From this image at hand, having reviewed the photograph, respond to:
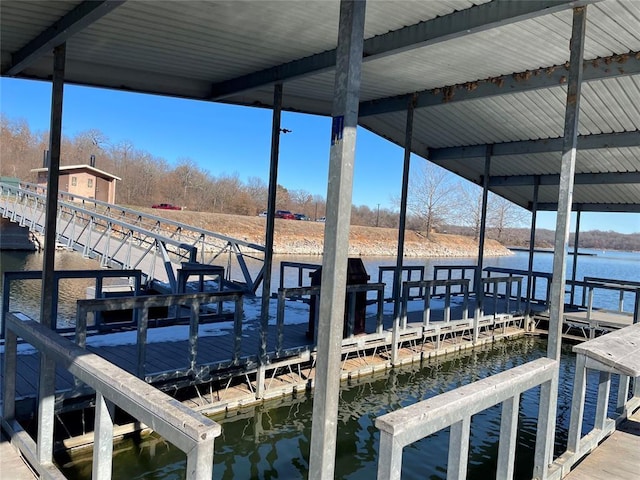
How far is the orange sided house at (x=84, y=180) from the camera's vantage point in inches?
1216

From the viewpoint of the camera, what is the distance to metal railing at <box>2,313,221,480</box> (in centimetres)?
168

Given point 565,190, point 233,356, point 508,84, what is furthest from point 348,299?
point 565,190

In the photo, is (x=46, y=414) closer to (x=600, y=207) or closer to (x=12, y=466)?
(x=12, y=466)

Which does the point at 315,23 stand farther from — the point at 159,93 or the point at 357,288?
the point at 357,288

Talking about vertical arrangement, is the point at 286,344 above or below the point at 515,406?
below

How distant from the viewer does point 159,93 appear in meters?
6.37

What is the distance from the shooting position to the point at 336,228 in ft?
7.09

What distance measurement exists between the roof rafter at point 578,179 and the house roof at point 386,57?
1.14 meters

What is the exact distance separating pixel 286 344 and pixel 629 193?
9.11m

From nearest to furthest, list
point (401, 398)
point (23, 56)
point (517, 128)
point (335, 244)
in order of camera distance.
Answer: point (335, 244) → point (23, 56) → point (401, 398) → point (517, 128)

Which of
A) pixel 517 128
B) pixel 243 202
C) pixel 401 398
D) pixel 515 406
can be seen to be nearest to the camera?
pixel 515 406

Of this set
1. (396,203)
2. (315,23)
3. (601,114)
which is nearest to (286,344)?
(315,23)

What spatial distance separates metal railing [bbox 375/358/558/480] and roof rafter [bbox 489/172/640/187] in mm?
8554

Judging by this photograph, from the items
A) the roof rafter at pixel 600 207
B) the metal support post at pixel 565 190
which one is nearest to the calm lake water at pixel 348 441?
the metal support post at pixel 565 190
